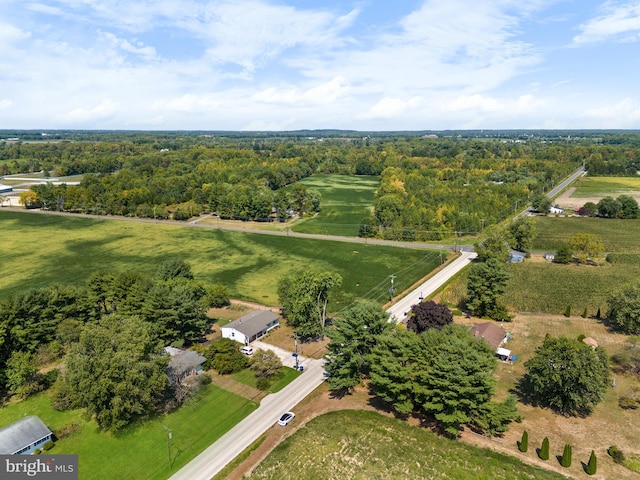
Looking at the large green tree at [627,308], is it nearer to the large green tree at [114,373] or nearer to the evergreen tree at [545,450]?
the evergreen tree at [545,450]

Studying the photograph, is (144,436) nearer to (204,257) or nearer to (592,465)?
(592,465)

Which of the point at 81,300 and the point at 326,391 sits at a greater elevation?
the point at 81,300

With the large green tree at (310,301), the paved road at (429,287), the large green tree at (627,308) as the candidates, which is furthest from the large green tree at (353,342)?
the large green tree at (627,308)

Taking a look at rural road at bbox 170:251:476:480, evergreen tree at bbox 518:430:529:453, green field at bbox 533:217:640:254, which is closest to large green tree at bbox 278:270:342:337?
rural road at bbox 170:251:476:480

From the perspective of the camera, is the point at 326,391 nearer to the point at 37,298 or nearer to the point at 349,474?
the point at 349,474

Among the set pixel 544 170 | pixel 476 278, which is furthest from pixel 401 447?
pixel 544 170

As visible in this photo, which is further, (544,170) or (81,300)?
(544,170)

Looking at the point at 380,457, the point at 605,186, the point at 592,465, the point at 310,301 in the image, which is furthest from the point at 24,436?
the point at 605,186
